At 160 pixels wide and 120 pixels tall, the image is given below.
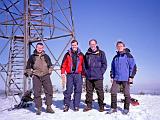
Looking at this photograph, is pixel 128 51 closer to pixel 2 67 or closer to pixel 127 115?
pixel 127 115

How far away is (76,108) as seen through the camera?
311 inches

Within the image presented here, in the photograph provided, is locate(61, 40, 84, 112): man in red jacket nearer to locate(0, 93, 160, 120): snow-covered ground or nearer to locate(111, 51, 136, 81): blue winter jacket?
locate(0, 93, 160, 120): snow-covered ground

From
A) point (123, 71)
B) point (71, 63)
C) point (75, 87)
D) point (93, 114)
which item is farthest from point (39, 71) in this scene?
point (123, 71)

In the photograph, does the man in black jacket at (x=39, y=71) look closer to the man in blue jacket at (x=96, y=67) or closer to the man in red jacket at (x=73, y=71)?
the man in red jacket at (x=73, y=71)

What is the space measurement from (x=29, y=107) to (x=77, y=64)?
7.05 ft

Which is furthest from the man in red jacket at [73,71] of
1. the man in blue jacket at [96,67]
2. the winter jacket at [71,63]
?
the man in blue jacket at [96,67]

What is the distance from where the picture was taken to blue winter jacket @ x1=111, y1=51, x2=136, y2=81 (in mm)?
7480

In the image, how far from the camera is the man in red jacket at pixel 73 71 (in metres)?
7.94

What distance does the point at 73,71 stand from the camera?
7.96 m

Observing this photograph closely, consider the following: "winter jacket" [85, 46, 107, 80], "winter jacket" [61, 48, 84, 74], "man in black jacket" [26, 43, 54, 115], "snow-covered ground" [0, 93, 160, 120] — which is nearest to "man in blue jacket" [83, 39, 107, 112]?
"winter jacket" [85, 46, 107, 80]

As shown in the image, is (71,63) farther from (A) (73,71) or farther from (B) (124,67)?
(B) (124,67)

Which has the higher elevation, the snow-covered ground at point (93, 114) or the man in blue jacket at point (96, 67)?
the man in blue jacket at point (96, 67)

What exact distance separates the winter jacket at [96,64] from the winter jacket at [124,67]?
15.4 inches

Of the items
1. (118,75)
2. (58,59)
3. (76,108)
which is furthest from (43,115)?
(58,59)
